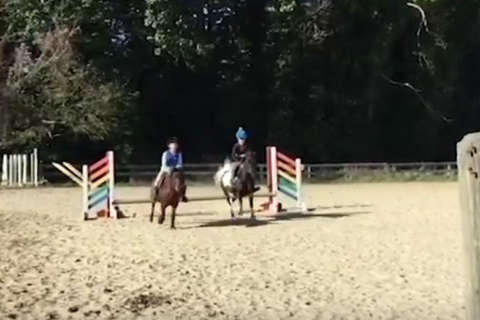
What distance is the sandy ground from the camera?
8.80 metres

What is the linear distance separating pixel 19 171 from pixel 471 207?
103ft

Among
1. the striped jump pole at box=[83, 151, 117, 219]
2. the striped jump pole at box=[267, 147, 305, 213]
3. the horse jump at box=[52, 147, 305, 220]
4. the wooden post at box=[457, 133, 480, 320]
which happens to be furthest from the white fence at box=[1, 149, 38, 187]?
the wooden post at box=[457, 133, 480, 320]

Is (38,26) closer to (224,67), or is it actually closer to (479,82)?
(224,67)

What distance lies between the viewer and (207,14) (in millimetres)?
38812

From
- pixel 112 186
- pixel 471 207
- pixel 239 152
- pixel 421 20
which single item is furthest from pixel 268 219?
pixel 421 20

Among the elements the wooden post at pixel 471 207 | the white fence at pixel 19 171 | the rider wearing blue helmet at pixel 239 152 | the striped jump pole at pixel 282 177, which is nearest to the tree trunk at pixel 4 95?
the white fence at pixel 19 171

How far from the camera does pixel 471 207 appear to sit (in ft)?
8.55

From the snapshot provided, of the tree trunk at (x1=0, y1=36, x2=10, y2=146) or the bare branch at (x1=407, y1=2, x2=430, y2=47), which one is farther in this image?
the bare branch at (x1=407, y1=2, x2=430, y2=47)

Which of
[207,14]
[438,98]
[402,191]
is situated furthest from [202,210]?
[438,98]

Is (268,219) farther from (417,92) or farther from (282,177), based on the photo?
(417,92)

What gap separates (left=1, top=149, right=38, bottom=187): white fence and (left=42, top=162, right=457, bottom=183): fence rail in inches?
67.2

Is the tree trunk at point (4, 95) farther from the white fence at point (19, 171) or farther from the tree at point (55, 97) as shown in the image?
the white fence at point (19, 171)

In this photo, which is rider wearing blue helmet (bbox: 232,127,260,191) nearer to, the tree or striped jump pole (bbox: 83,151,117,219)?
striped jump pole (bbox: 83,151,117,219)

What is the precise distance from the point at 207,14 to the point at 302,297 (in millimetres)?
30538
